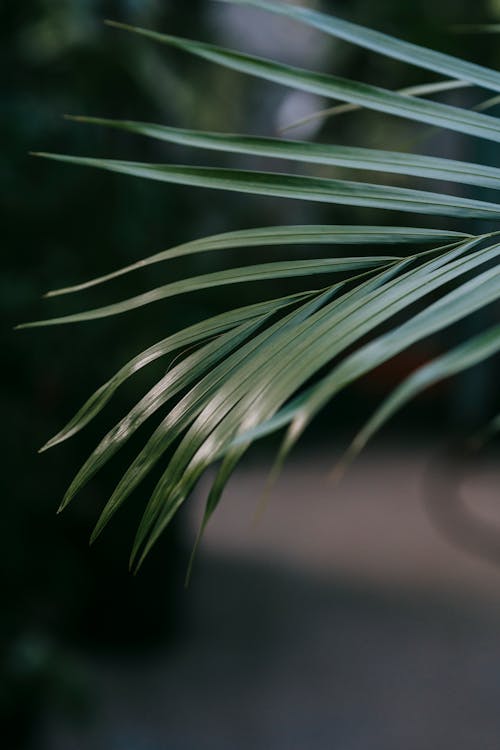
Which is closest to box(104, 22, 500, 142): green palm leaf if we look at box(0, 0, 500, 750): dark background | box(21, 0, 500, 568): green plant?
box(21, 0, 500, 568): green plant

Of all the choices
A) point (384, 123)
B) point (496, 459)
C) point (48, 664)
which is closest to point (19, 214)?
point (48, 664)

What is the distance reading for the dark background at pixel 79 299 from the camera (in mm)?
1557

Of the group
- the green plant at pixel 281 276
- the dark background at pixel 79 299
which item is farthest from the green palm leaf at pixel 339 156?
the dark background at pixel 79 299

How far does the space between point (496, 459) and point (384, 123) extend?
1.45m

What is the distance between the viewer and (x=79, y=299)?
5.18 feet

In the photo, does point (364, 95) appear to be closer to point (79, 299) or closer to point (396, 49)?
point (396, 49)

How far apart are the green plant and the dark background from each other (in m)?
1.06

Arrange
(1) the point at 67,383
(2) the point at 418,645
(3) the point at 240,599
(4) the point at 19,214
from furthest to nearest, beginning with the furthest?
1. (3) the point at 240,599
2. (2) the point at 418,645
3. (1) the point at 67,383
4. (4) the point at 19,214

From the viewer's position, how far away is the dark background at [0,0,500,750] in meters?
1.56

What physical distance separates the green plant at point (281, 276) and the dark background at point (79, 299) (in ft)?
3.49

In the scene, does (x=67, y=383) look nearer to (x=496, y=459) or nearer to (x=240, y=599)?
(x=240, y=599)

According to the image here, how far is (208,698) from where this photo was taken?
2178 millimetres

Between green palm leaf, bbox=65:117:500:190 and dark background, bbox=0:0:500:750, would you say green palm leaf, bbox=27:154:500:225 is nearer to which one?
green palm leaf, bbox=65:117:500:190

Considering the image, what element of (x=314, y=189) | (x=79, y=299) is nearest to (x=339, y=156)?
(x=314, y=189)
